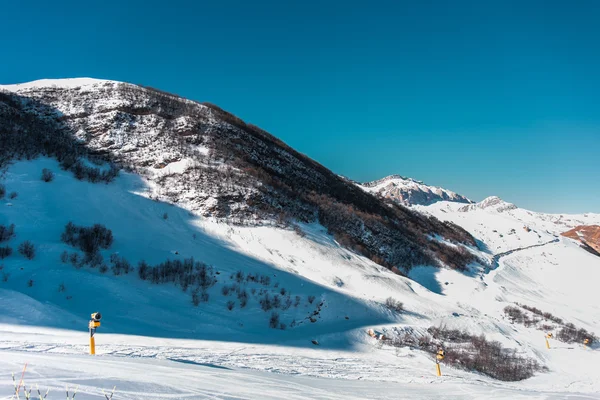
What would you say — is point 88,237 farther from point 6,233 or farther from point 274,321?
point 274,321

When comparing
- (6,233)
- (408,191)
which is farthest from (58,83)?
(408,191)

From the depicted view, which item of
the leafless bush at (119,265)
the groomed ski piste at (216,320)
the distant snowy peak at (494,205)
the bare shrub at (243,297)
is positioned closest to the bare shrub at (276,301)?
the groomed ski piste at (216,320)

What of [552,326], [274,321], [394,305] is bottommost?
[274,321]

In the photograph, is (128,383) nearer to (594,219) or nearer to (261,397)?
(261,397)

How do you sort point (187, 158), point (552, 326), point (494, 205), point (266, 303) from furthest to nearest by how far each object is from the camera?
point (494, 205)
point (187, 158)
point (552, 326)
point (266, 303)

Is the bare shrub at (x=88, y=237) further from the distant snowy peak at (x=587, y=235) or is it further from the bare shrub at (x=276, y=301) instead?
the distant snowy peak at (x=587, y=235)

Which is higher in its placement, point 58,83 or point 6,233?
point 58,83

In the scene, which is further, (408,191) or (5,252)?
(408,191)
